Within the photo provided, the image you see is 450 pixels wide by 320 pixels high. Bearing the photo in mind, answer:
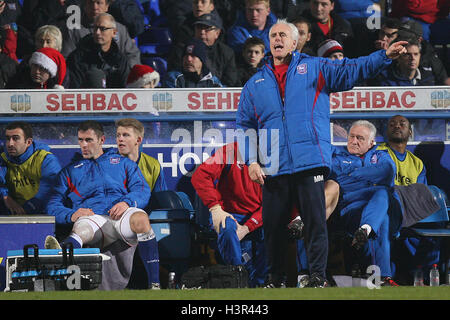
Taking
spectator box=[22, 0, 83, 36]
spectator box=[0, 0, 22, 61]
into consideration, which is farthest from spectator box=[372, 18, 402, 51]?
spectator box=[0, 0, 22, 61]

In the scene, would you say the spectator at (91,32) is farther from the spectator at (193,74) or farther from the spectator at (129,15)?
the spectator at (193,74)

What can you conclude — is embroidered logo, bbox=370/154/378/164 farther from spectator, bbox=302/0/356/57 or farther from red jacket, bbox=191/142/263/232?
spectator, bbox=302/0/356/57

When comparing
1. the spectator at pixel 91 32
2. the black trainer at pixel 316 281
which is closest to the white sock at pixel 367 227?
the black trainer at pixel 316 281

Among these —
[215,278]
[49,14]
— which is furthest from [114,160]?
[49,14]

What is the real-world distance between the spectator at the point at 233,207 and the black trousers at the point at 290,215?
0.67 metres

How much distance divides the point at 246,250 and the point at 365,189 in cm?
115

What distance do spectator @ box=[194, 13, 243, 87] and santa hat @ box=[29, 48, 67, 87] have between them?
1393 mm

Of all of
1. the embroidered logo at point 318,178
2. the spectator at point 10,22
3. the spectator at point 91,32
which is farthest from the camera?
the spectator at point 10,22

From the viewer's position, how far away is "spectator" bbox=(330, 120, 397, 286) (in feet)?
23.3

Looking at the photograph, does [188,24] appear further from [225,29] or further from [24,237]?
[24,237]

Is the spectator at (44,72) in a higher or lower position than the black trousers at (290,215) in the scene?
higher

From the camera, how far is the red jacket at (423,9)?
9016 millimetres

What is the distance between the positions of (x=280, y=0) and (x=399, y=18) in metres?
1.29

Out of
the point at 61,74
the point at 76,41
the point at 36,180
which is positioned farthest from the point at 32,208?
the point at 76,41
